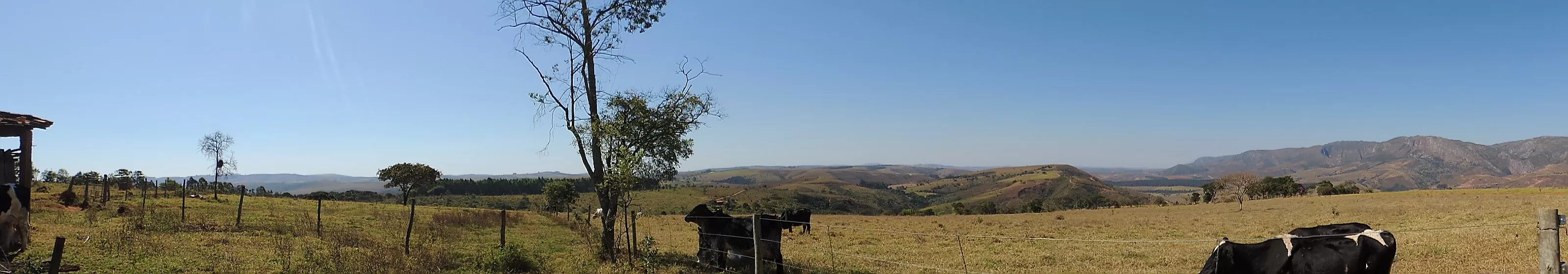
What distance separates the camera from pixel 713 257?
1388cm

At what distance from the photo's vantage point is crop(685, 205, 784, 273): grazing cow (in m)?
13.2

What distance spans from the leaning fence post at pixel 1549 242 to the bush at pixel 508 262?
14.3 meters

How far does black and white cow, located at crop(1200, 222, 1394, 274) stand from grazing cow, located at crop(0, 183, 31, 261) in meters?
19.1

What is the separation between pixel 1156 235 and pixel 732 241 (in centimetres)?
1594

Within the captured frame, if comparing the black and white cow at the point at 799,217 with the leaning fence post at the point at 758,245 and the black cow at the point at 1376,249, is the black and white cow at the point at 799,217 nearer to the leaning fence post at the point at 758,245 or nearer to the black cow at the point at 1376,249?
the leaning fence post at the point at 758,245

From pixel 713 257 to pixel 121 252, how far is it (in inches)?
450

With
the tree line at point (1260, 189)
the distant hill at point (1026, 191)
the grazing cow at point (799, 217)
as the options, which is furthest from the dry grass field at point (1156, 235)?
the distant hill at point (1026, 191)

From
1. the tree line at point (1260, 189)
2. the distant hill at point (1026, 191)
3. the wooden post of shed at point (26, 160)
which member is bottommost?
the distant hill at point (1026, 191)

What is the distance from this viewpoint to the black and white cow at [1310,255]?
30.4ft

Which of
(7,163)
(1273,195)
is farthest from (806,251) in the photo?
(1273,195)

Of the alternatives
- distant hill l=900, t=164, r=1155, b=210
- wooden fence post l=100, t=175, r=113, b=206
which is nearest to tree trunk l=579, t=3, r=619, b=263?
wooden fence post l=100, t=175, r=113, b=206

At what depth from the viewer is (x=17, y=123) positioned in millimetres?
10992

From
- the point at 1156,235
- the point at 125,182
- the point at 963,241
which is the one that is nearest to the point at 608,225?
the point at 963,241

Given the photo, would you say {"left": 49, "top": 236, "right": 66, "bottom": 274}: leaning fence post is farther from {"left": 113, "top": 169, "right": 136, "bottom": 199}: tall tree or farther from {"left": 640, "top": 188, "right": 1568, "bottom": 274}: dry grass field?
{"left": 113, "top": 169, "right": 136, "bottom": 199}: tall tree
